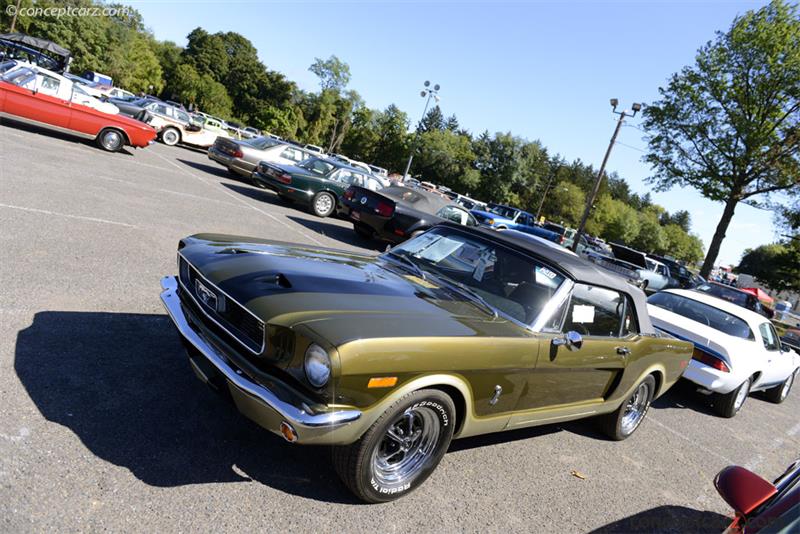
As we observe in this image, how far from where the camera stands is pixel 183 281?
12.2 ft

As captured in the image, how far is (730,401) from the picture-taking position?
705 centimetres

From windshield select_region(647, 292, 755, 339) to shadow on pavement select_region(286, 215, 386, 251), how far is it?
6304mm

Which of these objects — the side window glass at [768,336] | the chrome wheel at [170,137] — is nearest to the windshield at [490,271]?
the side window glass at [768,336]

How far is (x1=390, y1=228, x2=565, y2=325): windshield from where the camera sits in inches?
153

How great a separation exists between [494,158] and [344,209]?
6597 centimetres

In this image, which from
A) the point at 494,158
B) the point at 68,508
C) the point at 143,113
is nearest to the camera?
the point at 68,508

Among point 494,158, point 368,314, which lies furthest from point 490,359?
point 494,158

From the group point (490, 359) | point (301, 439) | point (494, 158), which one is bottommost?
point (301, 439)

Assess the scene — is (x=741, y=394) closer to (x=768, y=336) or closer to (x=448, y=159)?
(x=768, y=336)

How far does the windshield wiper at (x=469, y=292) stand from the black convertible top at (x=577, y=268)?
0.58 metres

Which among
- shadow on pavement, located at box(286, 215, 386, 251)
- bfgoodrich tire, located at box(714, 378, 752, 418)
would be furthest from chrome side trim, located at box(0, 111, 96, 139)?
bfgoodrich tire, located at box(714, 378, 752, 418)

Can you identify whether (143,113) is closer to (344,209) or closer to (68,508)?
(344,209)

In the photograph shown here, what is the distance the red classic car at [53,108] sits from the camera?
12102mm

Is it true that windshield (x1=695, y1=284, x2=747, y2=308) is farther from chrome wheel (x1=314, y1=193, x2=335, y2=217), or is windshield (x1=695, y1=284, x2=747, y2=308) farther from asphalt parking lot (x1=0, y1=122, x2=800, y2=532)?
chrome wheel (x1=314, y1=193, x2=335, y2=217)
